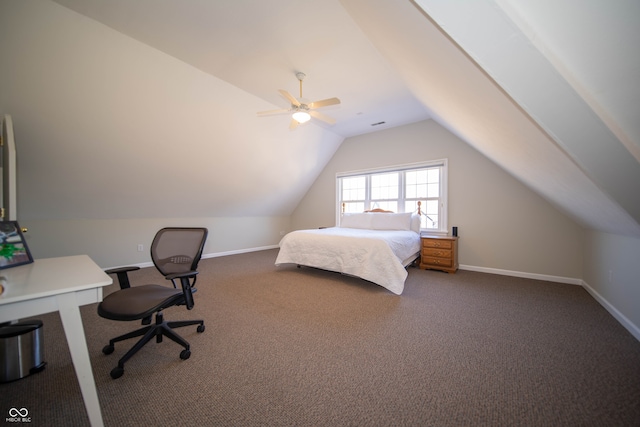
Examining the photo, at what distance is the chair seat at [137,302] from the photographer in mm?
1328

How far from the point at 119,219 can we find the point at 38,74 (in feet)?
8.08

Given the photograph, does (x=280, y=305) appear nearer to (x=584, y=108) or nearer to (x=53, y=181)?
(x=584, y=108)

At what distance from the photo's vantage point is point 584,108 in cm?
93

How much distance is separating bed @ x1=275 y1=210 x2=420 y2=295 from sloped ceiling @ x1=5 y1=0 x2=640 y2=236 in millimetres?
1634

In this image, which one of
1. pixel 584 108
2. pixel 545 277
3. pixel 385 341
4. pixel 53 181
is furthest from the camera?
pixel 545 277

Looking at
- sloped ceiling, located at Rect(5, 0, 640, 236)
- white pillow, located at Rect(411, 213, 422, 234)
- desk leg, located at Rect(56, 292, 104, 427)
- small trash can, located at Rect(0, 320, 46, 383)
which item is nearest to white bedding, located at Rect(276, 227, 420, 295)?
white pillow, located at Rect(411, 213, 422, 234)

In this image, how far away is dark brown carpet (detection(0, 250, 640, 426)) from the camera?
1154 millimetres

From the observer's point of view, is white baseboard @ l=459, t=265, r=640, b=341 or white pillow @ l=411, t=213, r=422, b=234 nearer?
white baseboard @ l=459, t=265, r=640, b=341

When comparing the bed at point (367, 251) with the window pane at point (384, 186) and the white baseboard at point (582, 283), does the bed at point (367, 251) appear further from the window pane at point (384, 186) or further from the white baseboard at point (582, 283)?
the white baseboard at point (582, 283)

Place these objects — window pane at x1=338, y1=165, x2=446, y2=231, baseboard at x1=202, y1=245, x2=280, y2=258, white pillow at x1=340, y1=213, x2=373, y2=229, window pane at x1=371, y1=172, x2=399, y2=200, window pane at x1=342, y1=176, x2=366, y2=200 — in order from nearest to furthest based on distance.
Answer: window pane at x1=338, y1=165, x2=446, y2=231 → white pillow at x1=340, y1=213, x2=373, y2=229 → window pane at x1=371, y1=172, x2=399, y2=200 → baseboard at x1=202, y1=245, x2=280, y2=258 → window pane at x1=342, y1=176, x2=366, y2=200

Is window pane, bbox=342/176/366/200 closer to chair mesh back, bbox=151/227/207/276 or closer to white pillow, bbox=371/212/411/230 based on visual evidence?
white pillow, bbox=371/212/411/230

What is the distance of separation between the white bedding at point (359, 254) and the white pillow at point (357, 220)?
3.28ft

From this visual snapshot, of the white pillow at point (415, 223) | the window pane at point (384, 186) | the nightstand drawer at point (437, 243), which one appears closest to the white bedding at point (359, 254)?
the nightstand drawer at point (437, 243)

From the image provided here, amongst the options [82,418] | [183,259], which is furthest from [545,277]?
[82,418]
